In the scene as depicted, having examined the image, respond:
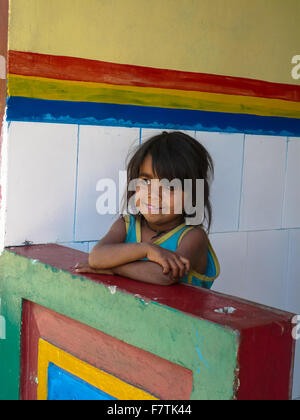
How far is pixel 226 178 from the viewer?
7.97 feet

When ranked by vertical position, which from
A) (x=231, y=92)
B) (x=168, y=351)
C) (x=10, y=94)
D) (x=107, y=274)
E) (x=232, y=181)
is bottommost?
(x=168, y=351)

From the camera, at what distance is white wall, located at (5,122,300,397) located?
188cm

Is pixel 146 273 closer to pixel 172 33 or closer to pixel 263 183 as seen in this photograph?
pixel 172 33

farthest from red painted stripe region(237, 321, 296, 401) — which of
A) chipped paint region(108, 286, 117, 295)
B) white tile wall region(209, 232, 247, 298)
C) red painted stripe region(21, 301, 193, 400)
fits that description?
white tile wall region(209, 232, 247, 298)

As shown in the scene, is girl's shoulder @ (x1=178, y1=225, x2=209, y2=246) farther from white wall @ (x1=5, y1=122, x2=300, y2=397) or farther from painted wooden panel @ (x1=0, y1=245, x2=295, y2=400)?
white wall @ (x1=5, y1=122, x2=300, y2=397)

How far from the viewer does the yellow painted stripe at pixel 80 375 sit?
1409 millimetres

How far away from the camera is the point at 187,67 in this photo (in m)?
2.19

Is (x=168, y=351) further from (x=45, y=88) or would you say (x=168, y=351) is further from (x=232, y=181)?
(x=232, y=181)

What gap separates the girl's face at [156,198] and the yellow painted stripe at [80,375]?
1.59ft

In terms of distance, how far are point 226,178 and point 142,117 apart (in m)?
0.52

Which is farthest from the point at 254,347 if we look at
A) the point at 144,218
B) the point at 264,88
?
the point at 264,88

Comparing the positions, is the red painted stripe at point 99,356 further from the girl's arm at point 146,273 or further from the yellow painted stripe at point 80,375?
the girl's arm at point 146,273

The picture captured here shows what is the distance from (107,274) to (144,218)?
1.24 feet

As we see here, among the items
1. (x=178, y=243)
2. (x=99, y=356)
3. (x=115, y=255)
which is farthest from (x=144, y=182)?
(x=99, y=356)
